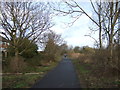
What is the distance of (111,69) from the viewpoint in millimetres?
13703

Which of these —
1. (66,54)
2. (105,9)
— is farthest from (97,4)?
(66,54)

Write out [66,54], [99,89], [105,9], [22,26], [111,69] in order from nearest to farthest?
[99,89] < [111,69] < [105,9] < [22,26] < [66,54]

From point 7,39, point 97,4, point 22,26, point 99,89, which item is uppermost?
point 97,4

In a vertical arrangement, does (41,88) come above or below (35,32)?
below

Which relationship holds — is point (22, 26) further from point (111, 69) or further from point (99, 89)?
point (99, 89)

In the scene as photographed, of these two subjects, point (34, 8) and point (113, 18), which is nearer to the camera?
point (113, 18)

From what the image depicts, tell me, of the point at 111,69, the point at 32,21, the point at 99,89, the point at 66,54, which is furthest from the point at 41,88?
the point at 66,54

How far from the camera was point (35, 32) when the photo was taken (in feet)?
72.7

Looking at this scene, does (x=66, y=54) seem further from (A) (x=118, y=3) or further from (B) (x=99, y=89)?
(B) (x=99, y=89)

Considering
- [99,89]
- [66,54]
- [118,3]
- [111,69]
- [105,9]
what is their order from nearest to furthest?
[99,89], [111,69], [118,3], [105,9], [66,54]

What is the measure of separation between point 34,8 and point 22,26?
95.9 inches

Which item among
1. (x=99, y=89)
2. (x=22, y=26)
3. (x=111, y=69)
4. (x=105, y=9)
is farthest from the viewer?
(x=22, y=26)

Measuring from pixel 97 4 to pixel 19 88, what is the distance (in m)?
11.4

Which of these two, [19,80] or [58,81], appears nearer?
[58,81]
